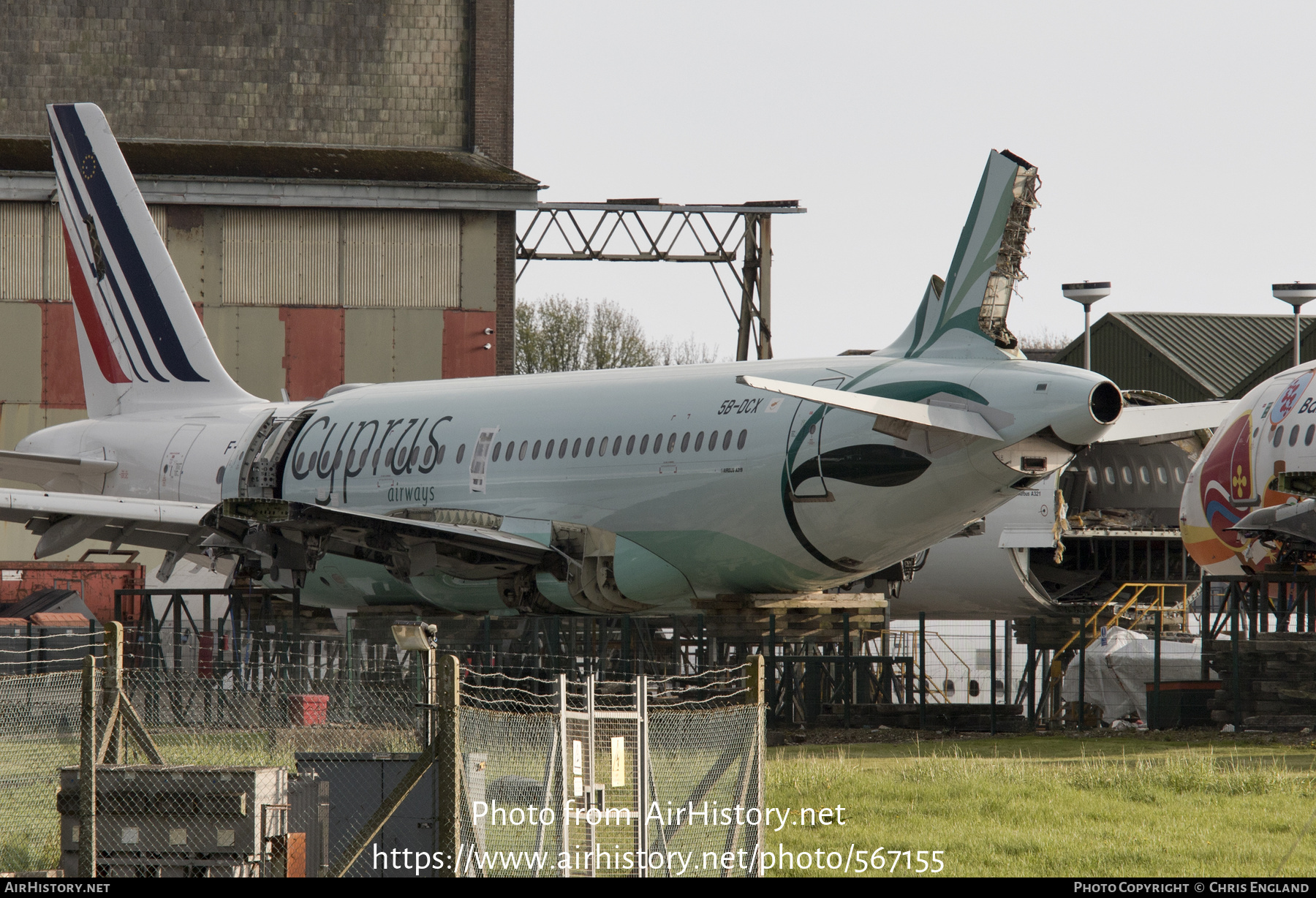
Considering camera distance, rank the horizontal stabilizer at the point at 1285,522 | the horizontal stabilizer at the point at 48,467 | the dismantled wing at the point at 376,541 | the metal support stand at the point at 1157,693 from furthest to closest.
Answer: the horizontal stabilizer at the point at 48,467 → the dismantled wing at the point at 376,541 → the metal support stand at the point at 1157,693 → the horizontal stabilizer at the point at 1285,522

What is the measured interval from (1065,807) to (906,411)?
19.2 feet

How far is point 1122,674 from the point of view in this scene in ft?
66.7

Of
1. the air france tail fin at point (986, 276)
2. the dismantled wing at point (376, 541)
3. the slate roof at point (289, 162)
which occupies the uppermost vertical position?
the slate roof at point (289, 162)

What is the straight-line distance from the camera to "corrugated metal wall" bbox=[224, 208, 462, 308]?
39.4 metres

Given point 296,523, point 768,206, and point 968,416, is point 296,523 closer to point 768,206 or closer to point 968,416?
point 968,416

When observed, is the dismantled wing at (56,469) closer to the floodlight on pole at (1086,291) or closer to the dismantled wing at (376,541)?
the dismantled wing at (376,541)

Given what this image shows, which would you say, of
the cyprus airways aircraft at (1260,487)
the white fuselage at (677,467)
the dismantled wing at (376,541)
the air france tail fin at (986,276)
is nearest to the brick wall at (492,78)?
the white fuselage at (677,467)

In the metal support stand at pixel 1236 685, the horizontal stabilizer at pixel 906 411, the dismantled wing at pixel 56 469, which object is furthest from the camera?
the dismantled wing at pixel 56 469

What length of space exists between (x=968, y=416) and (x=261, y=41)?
30.2 metres

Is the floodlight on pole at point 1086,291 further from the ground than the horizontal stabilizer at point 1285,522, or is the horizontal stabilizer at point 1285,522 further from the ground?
the floodlight on pole at point 1086,291

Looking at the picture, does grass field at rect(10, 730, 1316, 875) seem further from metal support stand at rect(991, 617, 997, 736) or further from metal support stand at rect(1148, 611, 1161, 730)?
metal support stand at rect(1148, 611, 1161, 730)

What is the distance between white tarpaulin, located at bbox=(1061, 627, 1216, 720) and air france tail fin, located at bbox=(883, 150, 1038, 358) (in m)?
4.16

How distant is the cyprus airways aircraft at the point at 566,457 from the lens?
721 inches

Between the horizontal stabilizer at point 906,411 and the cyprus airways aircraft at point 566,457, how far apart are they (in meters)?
0.03
